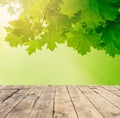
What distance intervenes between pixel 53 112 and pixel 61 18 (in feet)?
5.98

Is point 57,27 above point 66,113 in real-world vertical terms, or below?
above

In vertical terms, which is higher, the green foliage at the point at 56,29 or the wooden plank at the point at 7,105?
the green foliage at the point at 56,29

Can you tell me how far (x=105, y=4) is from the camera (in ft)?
2.56

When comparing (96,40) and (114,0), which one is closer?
(114,0)

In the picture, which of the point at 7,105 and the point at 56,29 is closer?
the point at 56,29

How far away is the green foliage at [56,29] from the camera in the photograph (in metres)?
0.95

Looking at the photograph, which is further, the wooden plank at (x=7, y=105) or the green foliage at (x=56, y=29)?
the wooden plank at (x=7, y=105)

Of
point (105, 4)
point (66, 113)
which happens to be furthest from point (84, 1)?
point (66, 113)

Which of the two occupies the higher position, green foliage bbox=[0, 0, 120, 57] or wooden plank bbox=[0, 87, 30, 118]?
green foliage bbox=[0, 0, 120, 57]

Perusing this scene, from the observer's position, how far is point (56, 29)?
1.07 m

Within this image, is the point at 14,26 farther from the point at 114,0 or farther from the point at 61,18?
the point at 114,0

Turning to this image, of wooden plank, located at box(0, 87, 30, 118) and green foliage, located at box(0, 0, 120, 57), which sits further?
wooden plank, located at box(0, 87, 30, 118)

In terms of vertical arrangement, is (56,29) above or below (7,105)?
above

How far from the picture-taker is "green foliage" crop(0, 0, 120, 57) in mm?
951
